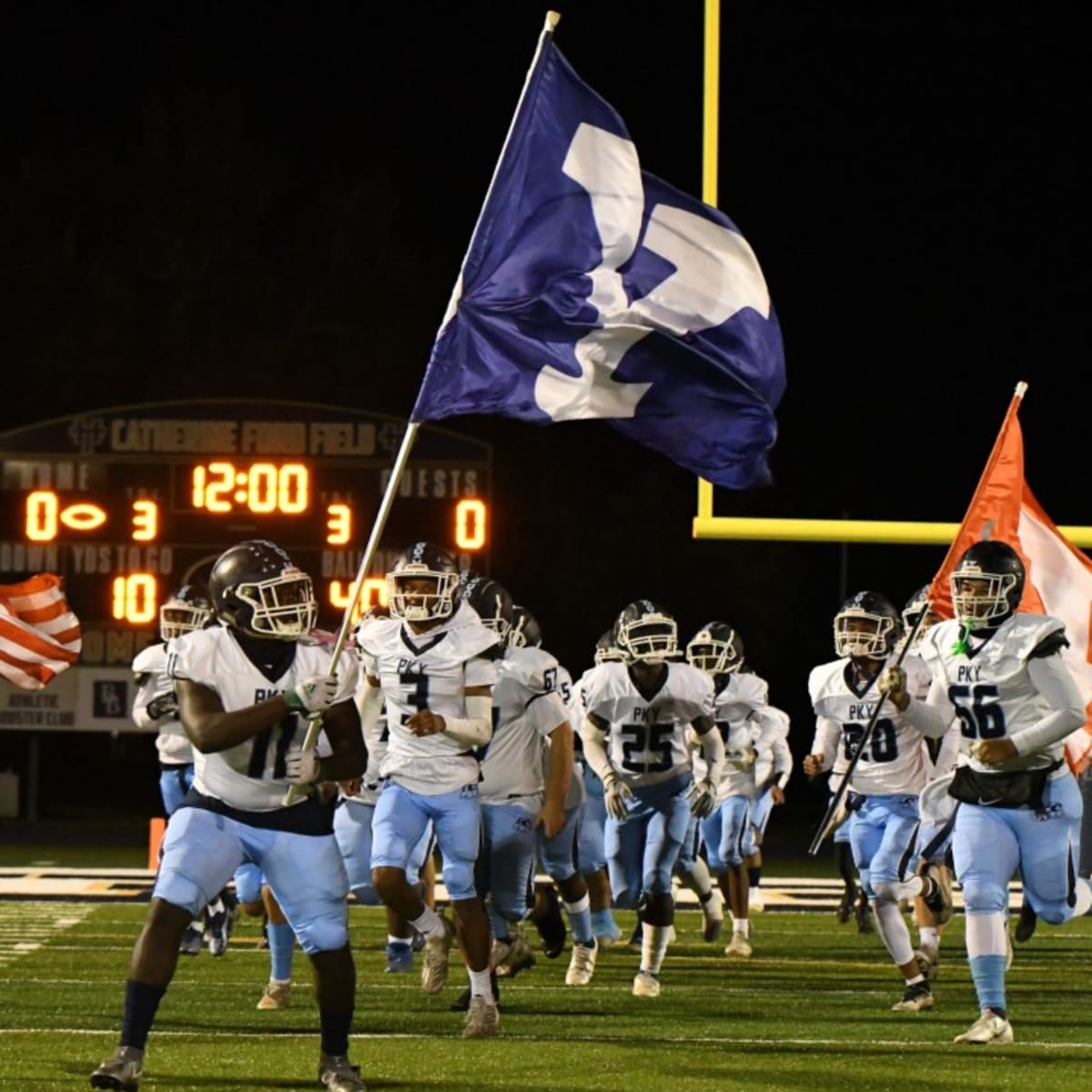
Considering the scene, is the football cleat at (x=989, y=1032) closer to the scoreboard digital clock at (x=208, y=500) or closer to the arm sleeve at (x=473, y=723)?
the arm sleeve at (x=473, y=723)

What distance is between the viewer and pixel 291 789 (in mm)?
7480

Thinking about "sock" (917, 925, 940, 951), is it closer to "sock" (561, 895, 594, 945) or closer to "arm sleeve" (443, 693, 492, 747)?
"sock" (561, 895, 594, 945)

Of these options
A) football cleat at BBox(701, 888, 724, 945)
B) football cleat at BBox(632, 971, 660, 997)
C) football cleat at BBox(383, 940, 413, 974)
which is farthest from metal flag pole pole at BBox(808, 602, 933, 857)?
football cleat at BBox(701, 888, 724, 945)

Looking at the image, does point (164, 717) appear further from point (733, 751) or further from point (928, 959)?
point (928, 959)

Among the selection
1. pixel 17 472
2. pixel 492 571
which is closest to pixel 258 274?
pixel 492 571

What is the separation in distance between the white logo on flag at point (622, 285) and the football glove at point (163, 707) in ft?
12.9

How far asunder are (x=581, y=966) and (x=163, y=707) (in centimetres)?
234

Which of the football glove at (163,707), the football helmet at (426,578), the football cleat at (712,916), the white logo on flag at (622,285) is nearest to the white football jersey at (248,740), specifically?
the white logo on flag at (622,285)

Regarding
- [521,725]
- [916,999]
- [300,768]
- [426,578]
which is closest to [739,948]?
[916,999]

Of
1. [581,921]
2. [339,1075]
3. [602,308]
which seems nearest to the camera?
[339,1075]

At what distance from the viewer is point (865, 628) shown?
11.0 m

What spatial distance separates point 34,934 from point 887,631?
4.88 m

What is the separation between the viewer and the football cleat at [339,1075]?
739 cm

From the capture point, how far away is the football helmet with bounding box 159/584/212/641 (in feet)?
41.2
